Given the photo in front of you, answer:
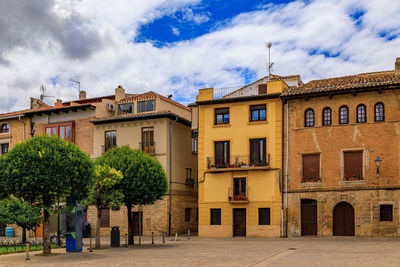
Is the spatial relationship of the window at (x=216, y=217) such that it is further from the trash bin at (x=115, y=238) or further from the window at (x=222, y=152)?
the trash bin at (x=115, y=238)

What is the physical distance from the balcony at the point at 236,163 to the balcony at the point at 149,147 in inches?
205

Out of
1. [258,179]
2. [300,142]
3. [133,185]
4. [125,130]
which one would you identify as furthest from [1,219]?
[300,142]

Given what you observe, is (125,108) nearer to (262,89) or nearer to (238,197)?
(262,89)

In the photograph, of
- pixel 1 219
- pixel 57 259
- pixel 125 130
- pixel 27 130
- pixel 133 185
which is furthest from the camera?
pixel 27 130

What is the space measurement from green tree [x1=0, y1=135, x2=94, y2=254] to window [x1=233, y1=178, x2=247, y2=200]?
16.5 metres

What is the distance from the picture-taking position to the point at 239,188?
3894 cm

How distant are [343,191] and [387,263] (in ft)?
56.1

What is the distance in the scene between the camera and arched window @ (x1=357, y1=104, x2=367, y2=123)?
3506cm

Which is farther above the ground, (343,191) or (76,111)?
(76,111)

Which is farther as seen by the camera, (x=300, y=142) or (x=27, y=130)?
(x=27, y=130)

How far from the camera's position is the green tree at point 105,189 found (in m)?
27.3

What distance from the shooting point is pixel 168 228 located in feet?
135

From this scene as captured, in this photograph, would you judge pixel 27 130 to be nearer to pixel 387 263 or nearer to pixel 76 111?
pixel 76 111

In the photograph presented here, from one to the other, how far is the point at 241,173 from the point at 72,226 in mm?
16403
